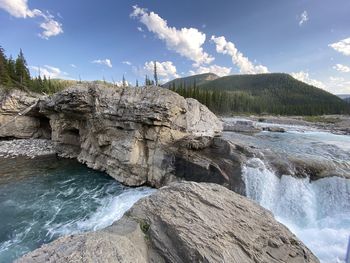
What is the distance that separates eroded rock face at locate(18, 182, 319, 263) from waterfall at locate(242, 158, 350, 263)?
6.07 m

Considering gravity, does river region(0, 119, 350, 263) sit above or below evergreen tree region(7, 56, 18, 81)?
below

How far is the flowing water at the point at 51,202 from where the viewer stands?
11.1 meters

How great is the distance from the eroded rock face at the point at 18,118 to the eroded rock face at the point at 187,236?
35.0 m

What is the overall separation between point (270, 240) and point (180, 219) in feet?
7.95

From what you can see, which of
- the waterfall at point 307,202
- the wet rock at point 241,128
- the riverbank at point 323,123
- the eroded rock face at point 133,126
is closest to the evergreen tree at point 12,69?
the eroded rock face at point 133,126

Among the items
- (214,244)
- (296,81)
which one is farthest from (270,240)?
(296,81)

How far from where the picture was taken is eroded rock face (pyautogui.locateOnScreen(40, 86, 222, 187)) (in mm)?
17812

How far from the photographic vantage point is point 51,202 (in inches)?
578

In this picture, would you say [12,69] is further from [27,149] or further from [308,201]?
[308,201]

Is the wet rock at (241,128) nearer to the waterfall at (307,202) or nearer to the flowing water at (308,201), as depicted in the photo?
the flowing water at (308,201)

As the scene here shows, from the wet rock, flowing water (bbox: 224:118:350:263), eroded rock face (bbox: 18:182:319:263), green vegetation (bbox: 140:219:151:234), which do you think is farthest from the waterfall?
the wet rock

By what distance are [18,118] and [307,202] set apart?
40643 millimetres

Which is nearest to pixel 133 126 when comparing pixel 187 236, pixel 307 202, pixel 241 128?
pixel 307 202

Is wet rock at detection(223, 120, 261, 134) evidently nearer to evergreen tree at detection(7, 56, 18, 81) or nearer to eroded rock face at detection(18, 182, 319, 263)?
eroded rock face at detection(18, 182, 319, 263)
